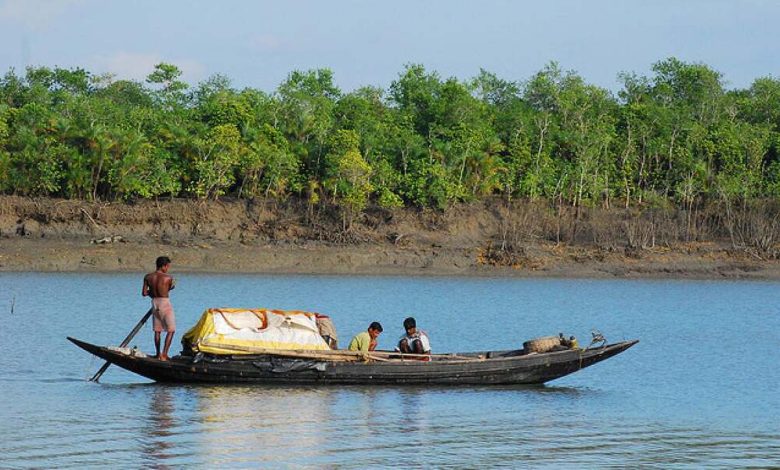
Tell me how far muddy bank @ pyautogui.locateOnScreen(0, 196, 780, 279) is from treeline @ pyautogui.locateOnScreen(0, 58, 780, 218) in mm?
1024

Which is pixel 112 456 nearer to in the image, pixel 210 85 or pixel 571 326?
pixel 571 326

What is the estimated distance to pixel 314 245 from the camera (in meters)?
49.3

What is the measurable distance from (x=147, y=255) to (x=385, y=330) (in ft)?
54.0

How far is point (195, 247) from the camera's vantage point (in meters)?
47.3

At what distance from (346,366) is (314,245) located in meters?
29.0

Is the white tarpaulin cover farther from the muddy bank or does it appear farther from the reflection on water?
the muddy bank

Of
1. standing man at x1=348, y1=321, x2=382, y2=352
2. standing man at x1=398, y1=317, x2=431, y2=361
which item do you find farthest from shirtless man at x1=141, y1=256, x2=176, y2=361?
standing man at x1=398, y1=317, x2=431, y2=361

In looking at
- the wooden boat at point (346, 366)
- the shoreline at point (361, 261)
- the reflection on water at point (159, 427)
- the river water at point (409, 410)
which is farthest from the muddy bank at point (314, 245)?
the reflection on water at point (159, 427)

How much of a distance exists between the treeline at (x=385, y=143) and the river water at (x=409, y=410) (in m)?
14.9

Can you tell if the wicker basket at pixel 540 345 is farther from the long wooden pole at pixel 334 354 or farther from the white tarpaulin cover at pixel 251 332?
the white tarpaulin cover at pixel 251 332

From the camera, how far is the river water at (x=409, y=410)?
51.0 ft

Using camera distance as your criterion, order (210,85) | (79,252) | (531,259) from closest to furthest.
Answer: (79,252) → (531,259) → (210,85)

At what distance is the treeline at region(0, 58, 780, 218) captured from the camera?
161 ft

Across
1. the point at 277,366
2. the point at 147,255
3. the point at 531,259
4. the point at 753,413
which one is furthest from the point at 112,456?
the point at 531,259
